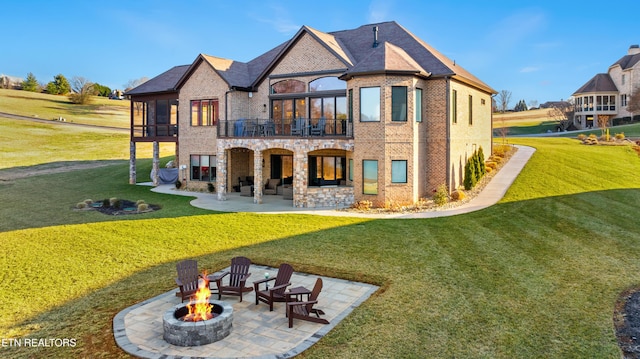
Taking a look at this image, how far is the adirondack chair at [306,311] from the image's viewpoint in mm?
8789

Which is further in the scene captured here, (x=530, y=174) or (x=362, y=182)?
(x=530, y=174)

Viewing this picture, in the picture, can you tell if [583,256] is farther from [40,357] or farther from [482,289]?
[40,357]

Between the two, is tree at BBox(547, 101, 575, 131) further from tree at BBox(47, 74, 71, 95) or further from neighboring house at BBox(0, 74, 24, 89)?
neighboring house at BBox(0, 74, 24, 89)

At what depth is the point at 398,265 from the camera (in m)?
12.7

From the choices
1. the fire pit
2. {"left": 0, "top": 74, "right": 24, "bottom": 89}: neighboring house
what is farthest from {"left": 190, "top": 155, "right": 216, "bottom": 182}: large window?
{"left": 0, "top": 74, "right": 24, "bottom": 89}: neighboring house

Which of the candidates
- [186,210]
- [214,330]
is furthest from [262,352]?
[186,210]

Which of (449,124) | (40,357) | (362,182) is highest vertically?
(449,124)

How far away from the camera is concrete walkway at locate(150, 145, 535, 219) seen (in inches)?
807

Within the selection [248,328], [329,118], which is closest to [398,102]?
[329,118]

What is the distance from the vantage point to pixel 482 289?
10.7 m

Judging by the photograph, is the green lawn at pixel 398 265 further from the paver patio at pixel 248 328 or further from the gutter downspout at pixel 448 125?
the gutter downspout at pixel 448 125

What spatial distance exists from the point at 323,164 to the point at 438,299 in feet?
56.9

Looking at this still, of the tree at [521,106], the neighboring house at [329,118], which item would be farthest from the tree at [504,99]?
the neighboring house at [329,118]

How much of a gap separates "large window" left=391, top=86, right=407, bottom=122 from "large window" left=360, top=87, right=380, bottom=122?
0.79 metres
